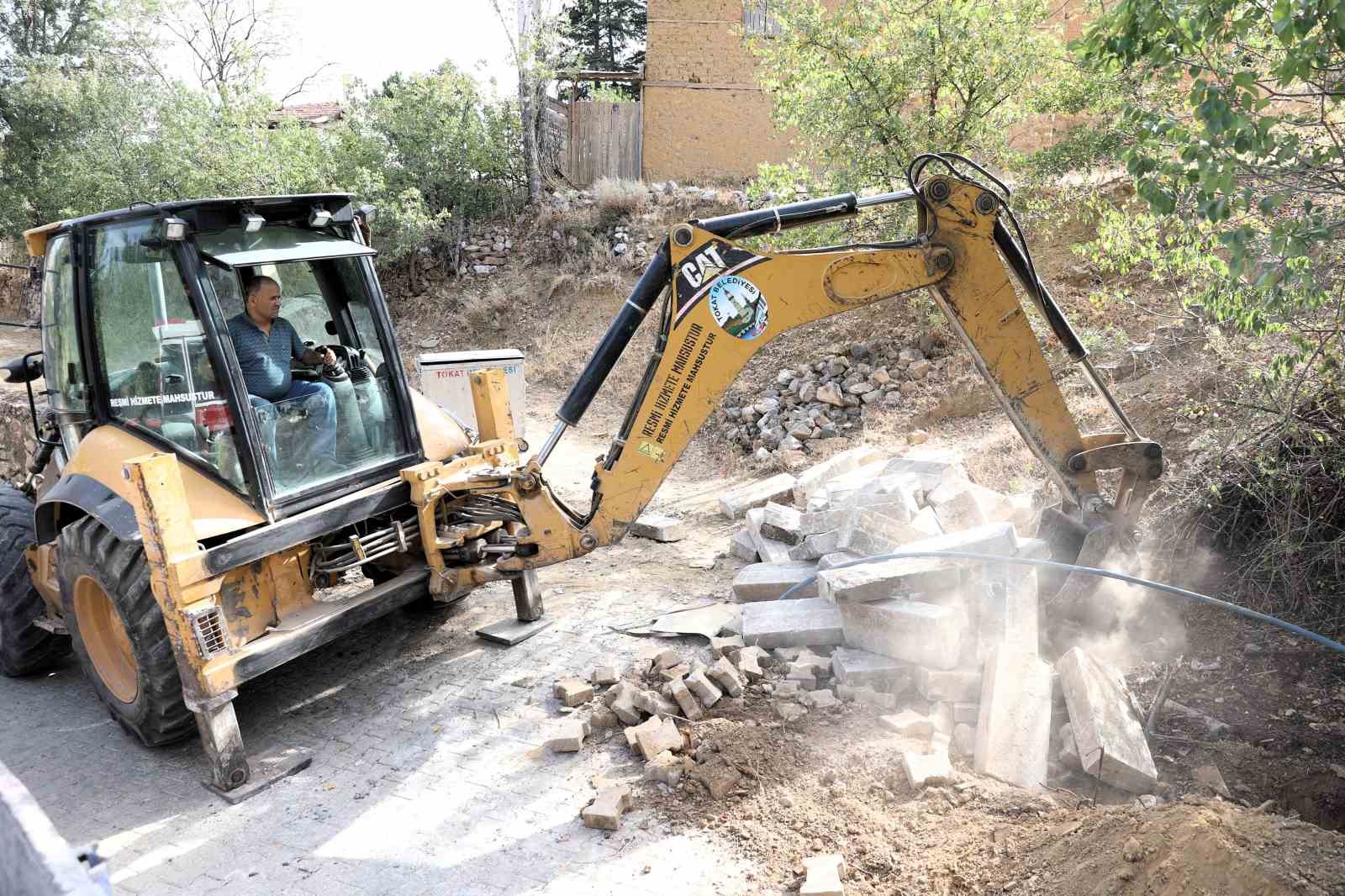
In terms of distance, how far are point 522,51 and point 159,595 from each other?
15645mm

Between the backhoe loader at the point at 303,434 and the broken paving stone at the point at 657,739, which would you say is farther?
the backhoe loader at the point at 303,434

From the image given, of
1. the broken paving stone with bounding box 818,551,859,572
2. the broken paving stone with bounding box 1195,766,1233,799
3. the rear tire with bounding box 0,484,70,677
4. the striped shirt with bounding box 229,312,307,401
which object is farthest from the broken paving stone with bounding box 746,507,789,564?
the rear tire with bounding box 0,484,70,677

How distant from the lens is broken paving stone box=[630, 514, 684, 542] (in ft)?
24.9

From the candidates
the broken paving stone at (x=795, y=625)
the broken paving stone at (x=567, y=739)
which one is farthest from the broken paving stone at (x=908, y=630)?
the broken paving stone at (x=567, y=739)

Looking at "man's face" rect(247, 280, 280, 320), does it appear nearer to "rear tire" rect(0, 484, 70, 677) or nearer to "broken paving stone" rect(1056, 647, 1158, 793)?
"rear tire" rect(0, 484, 70, 677)

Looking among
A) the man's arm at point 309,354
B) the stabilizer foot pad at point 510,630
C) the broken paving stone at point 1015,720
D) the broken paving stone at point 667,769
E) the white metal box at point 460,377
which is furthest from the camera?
the white metal box at point 460,377

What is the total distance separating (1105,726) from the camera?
3.88 meters

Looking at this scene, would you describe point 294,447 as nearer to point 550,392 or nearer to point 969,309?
point 969,309

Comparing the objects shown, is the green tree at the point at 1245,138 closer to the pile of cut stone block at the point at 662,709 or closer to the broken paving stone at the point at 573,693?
the pile of cut stone block at the point at 662,709

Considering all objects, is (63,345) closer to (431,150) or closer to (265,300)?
(265,300)

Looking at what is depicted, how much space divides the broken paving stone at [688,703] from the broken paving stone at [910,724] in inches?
35.0

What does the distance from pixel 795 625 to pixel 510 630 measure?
1.86m

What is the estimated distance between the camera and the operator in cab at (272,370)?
183 inches

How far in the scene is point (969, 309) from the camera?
4398mm
